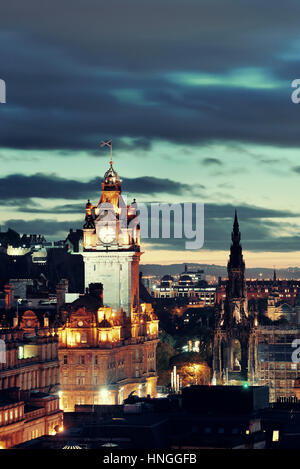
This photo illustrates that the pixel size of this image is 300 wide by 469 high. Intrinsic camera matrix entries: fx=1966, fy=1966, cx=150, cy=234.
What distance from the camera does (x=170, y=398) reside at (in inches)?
7116

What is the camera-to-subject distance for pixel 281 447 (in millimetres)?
155875

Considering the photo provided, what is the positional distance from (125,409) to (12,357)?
22801 millimetres

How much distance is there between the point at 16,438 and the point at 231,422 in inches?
743
